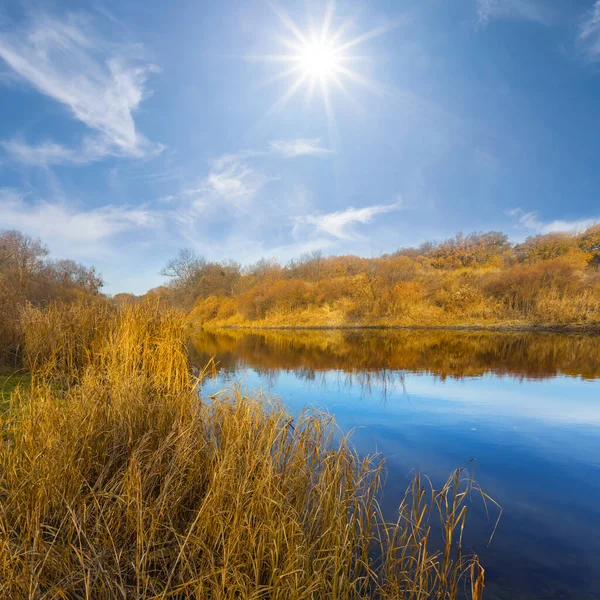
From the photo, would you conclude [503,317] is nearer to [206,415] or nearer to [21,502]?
[206,415]

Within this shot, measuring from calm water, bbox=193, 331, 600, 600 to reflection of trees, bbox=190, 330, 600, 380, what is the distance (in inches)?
2.4

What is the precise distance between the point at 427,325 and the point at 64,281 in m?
24.2

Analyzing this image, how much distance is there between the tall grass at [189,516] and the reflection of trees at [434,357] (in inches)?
246

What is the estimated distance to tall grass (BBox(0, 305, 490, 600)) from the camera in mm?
1825

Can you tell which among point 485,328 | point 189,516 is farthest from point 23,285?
point 485,328

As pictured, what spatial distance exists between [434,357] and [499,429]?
695cm

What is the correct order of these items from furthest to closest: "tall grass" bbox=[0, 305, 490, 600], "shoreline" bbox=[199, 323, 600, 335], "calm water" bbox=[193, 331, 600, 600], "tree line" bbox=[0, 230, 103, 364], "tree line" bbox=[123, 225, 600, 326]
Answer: "tree line" bbox=[123, 225, 600, 326]
"shoreline" bbox=[199, 323, 600, 335]
"tree line" bbox=[0, 230, 103, 364]
"calm water" bbox=[193, 331, 600, 600]
"tall grass" bbox=[0, 305, 490, 600]

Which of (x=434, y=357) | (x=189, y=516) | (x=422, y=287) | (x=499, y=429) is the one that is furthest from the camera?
(x=422, y=287)

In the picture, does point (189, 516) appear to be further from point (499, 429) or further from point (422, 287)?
point (422, 287)

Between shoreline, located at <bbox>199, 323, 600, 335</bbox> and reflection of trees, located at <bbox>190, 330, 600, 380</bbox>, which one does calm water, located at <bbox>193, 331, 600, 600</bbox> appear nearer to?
reflection of trees, located at <bbox>190, 330, 600, 380</bbox>

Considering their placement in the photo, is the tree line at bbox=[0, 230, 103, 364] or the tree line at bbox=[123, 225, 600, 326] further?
→ the tree line at bbox=[123, 225, 600, 326]

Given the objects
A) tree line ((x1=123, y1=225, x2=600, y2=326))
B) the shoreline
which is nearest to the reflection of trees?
the shoreline

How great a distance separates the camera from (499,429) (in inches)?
228

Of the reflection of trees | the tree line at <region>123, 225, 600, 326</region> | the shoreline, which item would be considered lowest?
the reflection of trees
